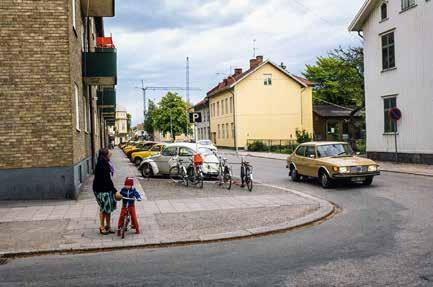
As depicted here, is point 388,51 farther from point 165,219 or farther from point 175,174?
point 165,219

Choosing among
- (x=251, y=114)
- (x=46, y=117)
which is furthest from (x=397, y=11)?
(x=251, y=114)

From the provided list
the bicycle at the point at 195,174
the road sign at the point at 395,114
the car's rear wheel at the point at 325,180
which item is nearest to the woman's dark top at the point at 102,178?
the bicycle at the point at 195,174

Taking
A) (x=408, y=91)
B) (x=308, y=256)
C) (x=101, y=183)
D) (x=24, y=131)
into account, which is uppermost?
(x=408, y=91)

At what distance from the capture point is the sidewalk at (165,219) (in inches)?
337

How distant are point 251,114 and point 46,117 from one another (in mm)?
A: 45773

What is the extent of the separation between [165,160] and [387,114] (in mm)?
12344

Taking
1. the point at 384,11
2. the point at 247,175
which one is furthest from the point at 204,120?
the point at 247,175

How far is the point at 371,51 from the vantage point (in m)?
28.5

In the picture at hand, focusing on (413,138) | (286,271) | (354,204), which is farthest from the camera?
(413,138)

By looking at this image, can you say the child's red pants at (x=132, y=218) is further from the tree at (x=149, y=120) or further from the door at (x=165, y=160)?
the tree at (x=149, y=120)

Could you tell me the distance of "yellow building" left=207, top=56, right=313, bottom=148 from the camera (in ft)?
191

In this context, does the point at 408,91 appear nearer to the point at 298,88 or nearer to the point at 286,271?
the point at 286,271

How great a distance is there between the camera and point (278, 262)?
685 centimetres

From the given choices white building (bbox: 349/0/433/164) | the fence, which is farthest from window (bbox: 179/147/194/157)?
the fence
